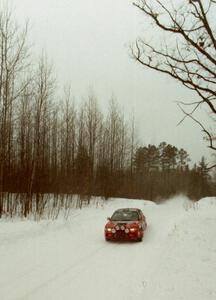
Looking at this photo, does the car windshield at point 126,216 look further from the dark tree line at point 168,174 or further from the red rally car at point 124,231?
the dark tree line at point 168,174

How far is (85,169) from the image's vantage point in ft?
125

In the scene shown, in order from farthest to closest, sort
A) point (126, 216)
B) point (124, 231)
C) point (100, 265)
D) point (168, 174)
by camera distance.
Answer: point (168, 174), point (126, 216), point (124, 231), point (100, 265)

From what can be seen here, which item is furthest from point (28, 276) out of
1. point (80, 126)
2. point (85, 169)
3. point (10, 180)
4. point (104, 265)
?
point (80, 126)

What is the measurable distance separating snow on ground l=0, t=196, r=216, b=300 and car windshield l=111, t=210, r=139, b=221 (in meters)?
1.15

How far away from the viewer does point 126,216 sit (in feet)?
62.0

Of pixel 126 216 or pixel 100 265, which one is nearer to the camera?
pixel 100 265

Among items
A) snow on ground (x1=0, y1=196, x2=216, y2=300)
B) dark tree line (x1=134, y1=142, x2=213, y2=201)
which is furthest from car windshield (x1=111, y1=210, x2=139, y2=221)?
dark tree line (x1=134, y1=142, x2=213, y2=201)

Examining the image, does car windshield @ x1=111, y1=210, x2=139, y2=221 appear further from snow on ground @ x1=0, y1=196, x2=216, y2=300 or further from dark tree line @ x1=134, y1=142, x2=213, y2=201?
dark tree line @ x1=134, y1=142, x2=213, y2=201

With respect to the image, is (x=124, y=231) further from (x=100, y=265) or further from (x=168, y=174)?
(x=168, y=174)

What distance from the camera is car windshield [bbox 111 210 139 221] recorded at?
18562 millimetres

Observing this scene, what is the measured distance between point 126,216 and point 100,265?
23.9ft

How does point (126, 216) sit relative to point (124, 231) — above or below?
above

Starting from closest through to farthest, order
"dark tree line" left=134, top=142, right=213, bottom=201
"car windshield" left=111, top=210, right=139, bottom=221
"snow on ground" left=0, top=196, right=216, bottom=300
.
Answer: "snow on ground" left=0, top=196, right=216, bottom=300, "car windshield" left=111, top=210, right=139, bottom=221, "dark tree line" left=134, top=142, right=213, bottom=201

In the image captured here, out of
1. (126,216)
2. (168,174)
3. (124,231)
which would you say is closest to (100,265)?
(124,231)
